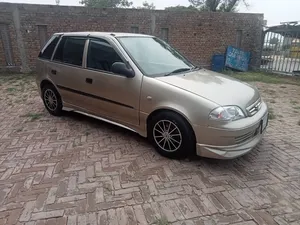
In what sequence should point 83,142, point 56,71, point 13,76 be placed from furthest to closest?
point 13,76 → point 56,71 → point 83,142

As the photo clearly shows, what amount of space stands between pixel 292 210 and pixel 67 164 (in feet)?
8.26

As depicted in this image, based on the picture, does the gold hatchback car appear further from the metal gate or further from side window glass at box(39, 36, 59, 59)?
the metal gate

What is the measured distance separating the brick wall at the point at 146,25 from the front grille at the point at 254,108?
8.24 meters

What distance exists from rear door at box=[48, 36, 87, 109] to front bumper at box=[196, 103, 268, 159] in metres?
2.09

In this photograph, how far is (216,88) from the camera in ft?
9.73

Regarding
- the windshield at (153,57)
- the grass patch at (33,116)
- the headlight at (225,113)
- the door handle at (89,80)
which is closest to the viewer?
the headlight at (225,113)

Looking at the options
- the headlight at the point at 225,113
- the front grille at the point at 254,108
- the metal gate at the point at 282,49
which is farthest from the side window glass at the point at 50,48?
the metal gate at the point at 282,49

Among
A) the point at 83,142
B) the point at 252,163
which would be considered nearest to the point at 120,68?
the point at 83,142

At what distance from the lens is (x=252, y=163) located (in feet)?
9.86

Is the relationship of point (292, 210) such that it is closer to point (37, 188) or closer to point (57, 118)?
point (37, 188)

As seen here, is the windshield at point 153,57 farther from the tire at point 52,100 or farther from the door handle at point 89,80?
the tire at point 52,100

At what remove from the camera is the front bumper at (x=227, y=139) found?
103 inches

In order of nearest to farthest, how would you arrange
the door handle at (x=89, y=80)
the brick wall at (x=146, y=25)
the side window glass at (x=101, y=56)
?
the side window glass at (x=101, y=56)
the door handle at (x=89, y=80)
the brick wall at (x=146, y=25)

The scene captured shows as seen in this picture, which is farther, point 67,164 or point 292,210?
point 67,164
